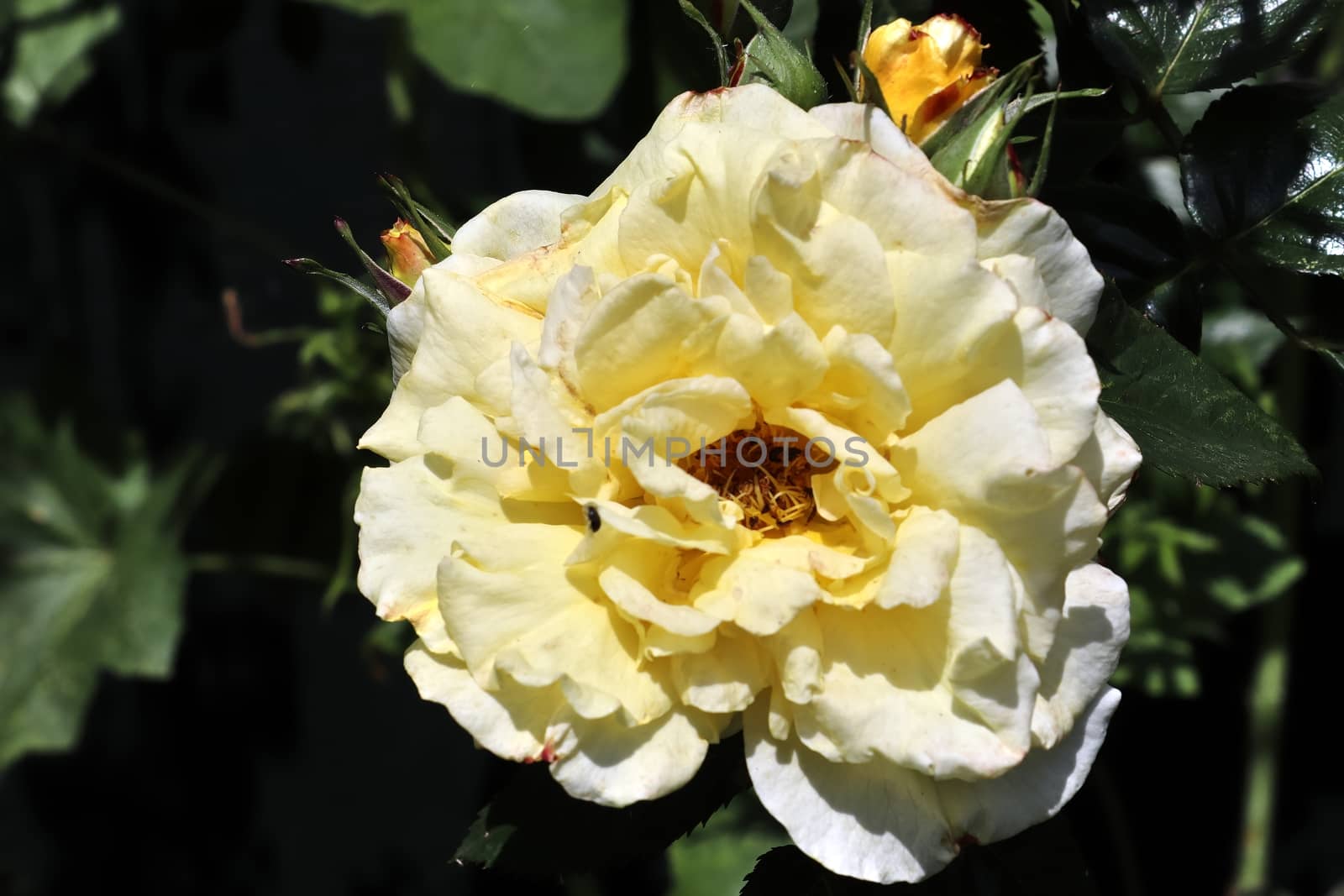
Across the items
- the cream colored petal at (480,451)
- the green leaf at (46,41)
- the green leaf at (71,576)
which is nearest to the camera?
the cream colored petal at (480,451)

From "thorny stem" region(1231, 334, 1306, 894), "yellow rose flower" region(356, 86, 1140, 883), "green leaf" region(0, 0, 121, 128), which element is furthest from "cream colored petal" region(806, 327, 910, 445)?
"green leaf" region(0, 0, 121, 128)

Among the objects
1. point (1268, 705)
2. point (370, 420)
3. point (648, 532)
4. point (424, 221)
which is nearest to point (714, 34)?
point (424, 221)

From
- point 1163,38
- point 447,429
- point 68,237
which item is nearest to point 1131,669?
point 1163,38

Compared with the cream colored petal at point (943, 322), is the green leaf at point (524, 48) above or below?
below

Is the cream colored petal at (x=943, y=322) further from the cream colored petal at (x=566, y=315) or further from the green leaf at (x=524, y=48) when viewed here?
the green leaf at (x=524, y=48)

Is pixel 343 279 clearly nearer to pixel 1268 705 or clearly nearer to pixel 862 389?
pixel 862 389

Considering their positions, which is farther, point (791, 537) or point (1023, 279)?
point (791, 537)

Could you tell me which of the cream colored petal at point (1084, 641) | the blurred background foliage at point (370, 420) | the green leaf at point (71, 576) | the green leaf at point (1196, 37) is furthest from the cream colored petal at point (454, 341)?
the green leaf at point (71, 576)
